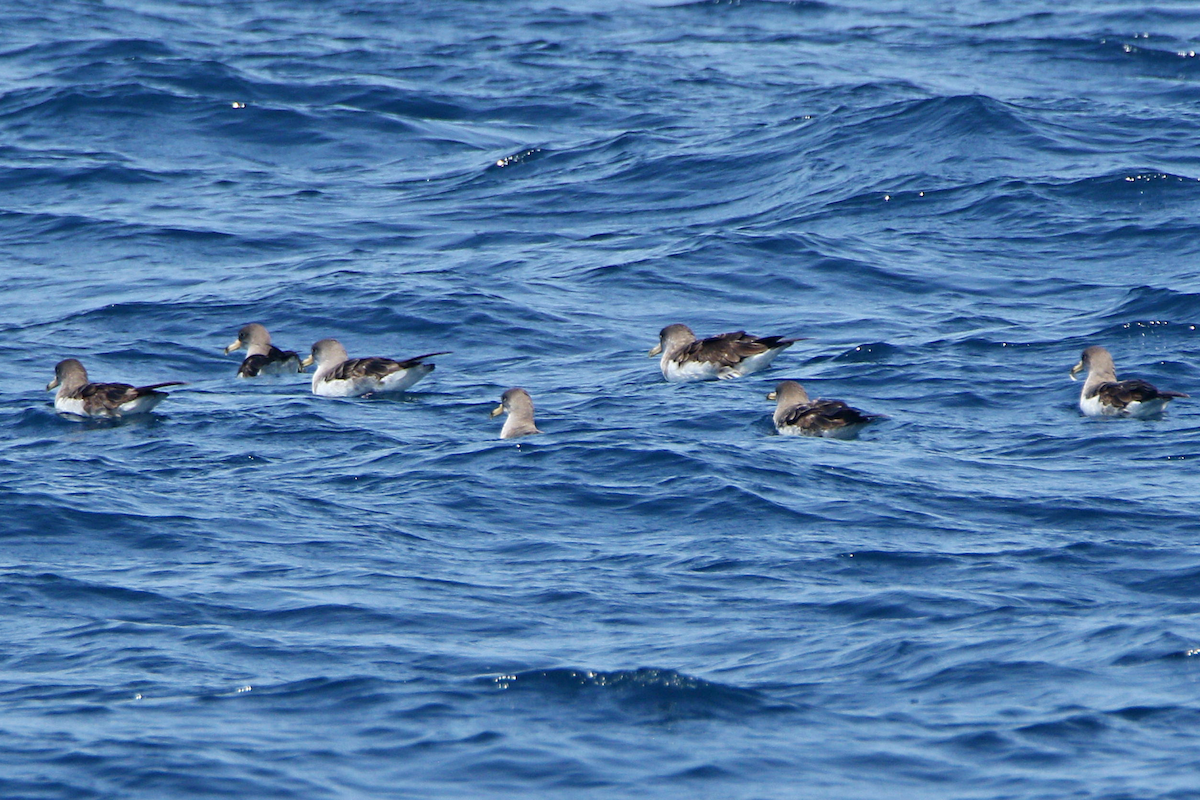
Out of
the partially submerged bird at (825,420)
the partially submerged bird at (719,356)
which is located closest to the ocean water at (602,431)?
the partially submerged bird at (719,356)

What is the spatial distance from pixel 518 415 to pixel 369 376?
1973mm

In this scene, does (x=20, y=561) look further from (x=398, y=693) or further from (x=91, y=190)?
(x=91, y=190)

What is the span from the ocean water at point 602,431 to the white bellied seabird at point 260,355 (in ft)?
0.92

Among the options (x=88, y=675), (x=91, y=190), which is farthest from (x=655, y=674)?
(x=91, y=190)

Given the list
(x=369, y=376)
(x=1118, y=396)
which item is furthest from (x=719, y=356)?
(x=1118, y=396)

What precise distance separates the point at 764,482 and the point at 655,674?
11.7ft

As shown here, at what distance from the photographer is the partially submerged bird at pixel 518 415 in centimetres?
1290

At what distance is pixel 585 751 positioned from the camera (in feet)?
25.1

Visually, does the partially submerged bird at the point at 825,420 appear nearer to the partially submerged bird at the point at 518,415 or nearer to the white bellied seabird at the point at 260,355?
the partially submerged bird at the point at 518,415

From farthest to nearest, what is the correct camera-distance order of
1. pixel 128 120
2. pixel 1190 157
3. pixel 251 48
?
pixel 251 48, pixel 128 120, pixel 1190 157

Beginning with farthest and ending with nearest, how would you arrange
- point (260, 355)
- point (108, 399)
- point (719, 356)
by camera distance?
point (260, 355) < point (719, 356) < point (108, 399)

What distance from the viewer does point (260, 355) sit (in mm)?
15477

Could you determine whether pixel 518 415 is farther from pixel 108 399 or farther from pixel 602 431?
pixel 108 399

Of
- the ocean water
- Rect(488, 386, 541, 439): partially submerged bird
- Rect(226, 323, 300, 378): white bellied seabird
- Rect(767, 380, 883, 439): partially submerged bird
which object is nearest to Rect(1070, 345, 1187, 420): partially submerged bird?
the ocean water
